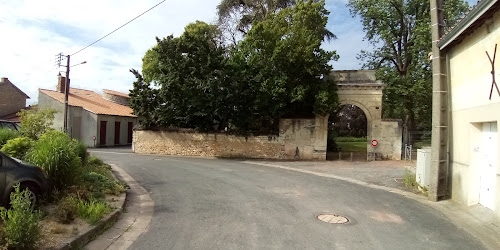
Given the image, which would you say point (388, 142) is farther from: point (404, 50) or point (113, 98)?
point (113, 98)

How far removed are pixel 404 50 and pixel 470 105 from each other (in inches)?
878

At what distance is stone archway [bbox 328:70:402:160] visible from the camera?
2042 cm

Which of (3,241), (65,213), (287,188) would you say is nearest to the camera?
(3,241)

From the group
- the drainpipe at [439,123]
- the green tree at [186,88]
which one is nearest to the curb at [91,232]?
the drainpipe at [439,123]

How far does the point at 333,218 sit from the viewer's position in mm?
6926

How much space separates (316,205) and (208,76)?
14.5m

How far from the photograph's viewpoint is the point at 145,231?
5.88 metres

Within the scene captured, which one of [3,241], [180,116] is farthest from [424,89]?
[3,241]

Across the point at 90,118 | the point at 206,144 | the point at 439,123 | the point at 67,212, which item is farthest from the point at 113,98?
the point at 439,123

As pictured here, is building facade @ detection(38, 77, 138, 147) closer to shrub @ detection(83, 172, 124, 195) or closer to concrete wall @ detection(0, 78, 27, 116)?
concrete wall @ detection(0, 78, 27, 116)

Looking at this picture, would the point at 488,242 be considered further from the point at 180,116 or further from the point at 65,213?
the point at 180,116

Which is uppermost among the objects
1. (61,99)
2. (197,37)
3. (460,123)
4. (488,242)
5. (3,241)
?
(197,37)

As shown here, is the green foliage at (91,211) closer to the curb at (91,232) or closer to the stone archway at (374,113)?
the curb at (91,232)

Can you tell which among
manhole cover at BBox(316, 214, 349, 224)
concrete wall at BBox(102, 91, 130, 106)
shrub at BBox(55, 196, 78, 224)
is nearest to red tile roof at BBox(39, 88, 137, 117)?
concrete wall at BBox(102, 91, 130, 106)
